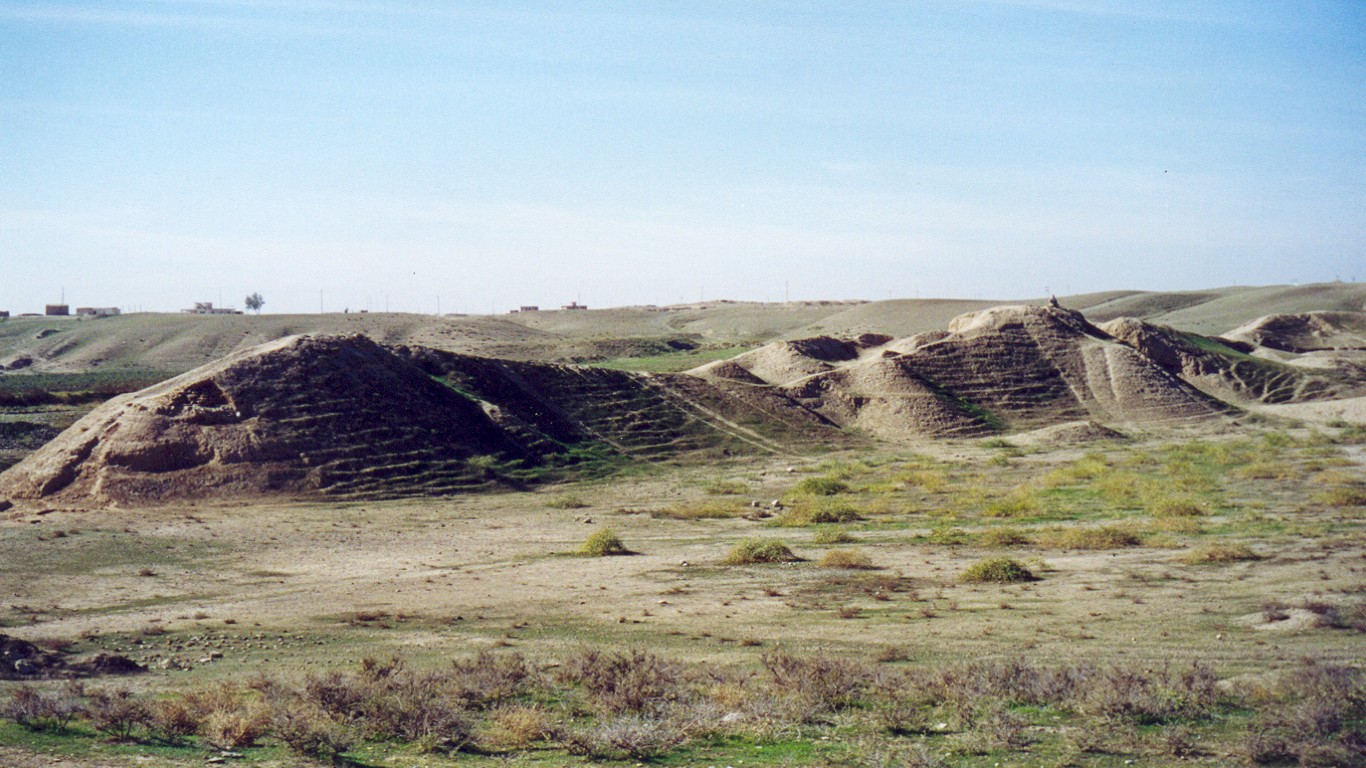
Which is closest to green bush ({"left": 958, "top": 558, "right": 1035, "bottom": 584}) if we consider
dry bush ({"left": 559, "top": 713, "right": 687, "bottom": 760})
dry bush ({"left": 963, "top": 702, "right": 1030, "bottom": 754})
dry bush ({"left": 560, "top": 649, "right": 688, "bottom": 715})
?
dry bush ({"left": 560, "top": 649, "right": 688, "bottom": 715})

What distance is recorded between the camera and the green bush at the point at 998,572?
18.5 metres

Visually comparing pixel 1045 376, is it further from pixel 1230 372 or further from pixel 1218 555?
pixel 1218 555

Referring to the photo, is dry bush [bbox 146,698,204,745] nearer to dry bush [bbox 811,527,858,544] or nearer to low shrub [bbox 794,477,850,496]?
dry bush [bbox 811,527,858,544]

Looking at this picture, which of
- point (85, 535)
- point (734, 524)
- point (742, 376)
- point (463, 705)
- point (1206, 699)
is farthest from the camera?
point (742, 376)

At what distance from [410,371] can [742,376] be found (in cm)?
1786

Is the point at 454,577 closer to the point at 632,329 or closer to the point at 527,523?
the point at 527,523

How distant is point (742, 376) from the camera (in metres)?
50.8

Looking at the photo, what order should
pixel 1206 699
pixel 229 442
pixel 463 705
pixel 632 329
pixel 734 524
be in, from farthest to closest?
pixel 632 329, pixel 229 442, pixel 734 524, pixel 463 705, pixel 1206 699

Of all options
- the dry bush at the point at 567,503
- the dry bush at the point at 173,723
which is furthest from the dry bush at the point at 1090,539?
the dry bush at the point at 173,723

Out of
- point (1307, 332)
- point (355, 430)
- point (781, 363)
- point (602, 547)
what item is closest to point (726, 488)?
point (355, 430)

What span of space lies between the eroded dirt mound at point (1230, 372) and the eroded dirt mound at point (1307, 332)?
56.8 ft

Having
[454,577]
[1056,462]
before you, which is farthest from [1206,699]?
[1056,462]

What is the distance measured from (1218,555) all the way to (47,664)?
59.8 feet

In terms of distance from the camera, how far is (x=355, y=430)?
33.2 m
